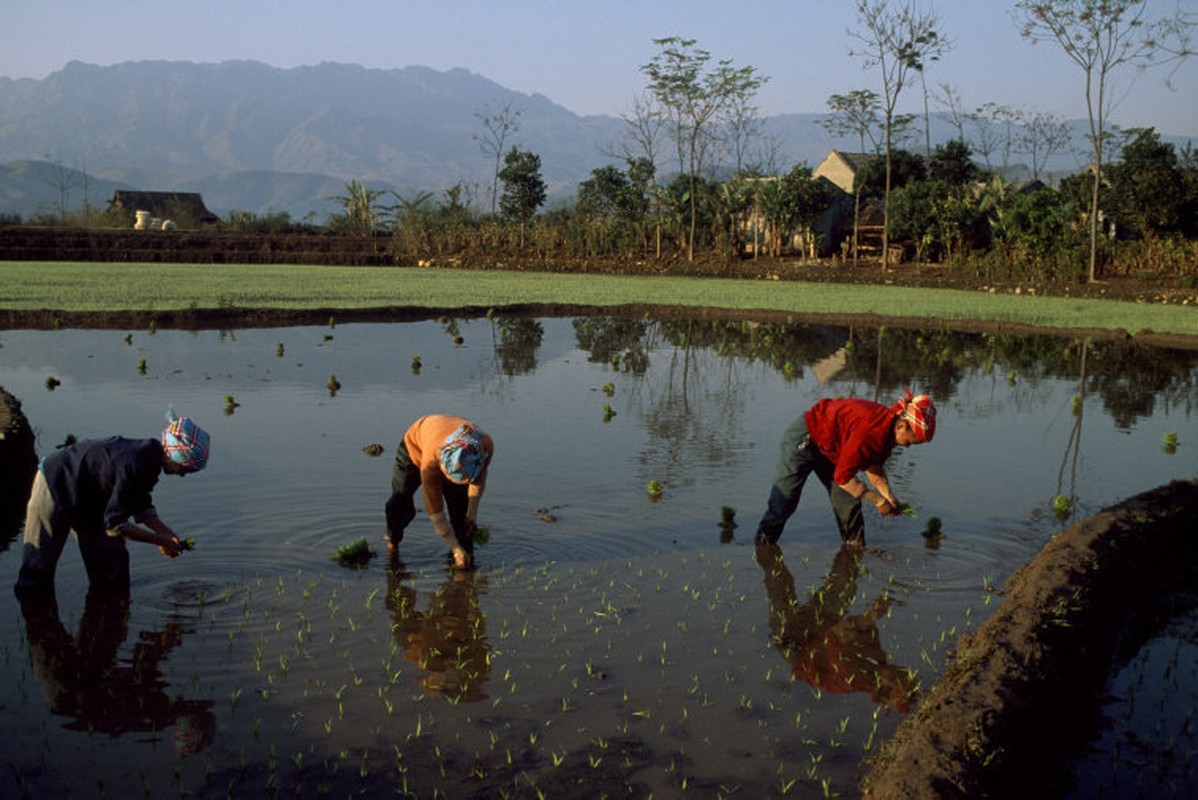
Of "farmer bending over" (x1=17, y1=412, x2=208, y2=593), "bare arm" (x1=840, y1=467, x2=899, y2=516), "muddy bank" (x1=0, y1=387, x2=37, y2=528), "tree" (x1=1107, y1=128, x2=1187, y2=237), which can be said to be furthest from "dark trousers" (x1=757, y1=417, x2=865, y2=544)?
"tree" (x1=1107, y1=128, x2=1187, y2=237)

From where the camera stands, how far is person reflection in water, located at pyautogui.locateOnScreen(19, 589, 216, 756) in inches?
183

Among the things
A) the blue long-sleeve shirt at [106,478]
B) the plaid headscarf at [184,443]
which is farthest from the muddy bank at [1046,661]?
the blue long-sleeve shirt at [106,478]

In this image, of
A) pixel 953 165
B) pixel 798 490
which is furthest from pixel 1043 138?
pixel 798 490

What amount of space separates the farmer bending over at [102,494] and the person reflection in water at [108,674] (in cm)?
27

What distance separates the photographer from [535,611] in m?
6.06

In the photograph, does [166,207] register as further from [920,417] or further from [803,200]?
[920,417]

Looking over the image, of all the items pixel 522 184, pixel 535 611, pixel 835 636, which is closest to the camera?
pixel 835 636

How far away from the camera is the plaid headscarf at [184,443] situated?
17.4 ft

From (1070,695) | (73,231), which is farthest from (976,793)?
(73,231)

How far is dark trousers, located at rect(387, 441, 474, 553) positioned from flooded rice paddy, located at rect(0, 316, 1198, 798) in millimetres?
243

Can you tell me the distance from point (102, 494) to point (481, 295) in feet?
69.5

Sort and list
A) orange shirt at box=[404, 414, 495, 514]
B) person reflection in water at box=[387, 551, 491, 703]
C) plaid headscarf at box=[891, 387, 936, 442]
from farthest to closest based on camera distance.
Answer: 1. plaid headscarf at box=[891, 387, 936, 442]
2. orange shirt at box=[404, 414, 495, 514]
3. person reflection in water at box=[387, 551, 491, 703]

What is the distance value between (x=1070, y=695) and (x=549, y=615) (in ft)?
8.82

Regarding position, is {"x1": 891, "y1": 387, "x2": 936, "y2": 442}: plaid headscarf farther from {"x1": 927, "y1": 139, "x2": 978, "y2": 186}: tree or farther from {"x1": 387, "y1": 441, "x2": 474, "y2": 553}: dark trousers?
{"x1": 927, "y1": 139, "x2": 978, "y2": 186}: tree
